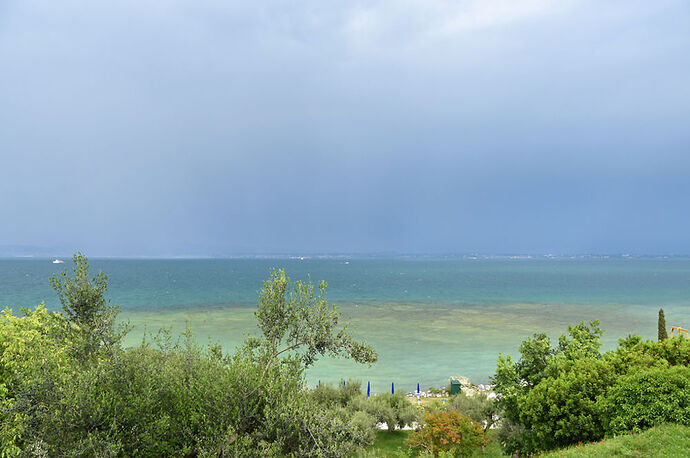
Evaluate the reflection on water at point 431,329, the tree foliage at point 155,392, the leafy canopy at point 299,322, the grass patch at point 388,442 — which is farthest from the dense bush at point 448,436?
the reflection on water at point 431,329

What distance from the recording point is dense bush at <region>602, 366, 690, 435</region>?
14438 millimetres

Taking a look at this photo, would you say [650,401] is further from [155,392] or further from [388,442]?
[155,392]

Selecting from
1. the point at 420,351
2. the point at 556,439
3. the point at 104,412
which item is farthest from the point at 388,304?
the point at 104,412

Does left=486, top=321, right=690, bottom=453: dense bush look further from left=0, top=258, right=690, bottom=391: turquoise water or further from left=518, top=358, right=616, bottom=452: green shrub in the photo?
left=0, top=258, right=690, bottom=391: turquoise water

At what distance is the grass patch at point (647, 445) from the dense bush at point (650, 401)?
1.80 feet

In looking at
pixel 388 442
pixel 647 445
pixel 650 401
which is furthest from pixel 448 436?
pixel 650 401

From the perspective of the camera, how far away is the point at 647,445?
13297 millimetres

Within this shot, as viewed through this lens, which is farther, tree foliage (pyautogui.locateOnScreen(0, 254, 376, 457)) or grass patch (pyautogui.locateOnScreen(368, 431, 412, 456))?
grass patch (pyautogui.locateOnScreen(368, 431, 412, 456))

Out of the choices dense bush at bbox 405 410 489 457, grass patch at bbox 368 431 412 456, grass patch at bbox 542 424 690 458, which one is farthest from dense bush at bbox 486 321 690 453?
grass patch at bbox 368 431 412 456

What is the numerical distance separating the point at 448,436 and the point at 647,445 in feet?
25.0

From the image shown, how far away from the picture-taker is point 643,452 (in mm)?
13078

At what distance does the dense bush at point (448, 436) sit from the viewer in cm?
1856

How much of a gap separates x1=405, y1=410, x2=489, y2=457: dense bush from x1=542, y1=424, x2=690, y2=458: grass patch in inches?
199

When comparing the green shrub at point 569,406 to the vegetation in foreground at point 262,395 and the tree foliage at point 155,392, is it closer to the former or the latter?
the vegetation in foreground at point 262,395
